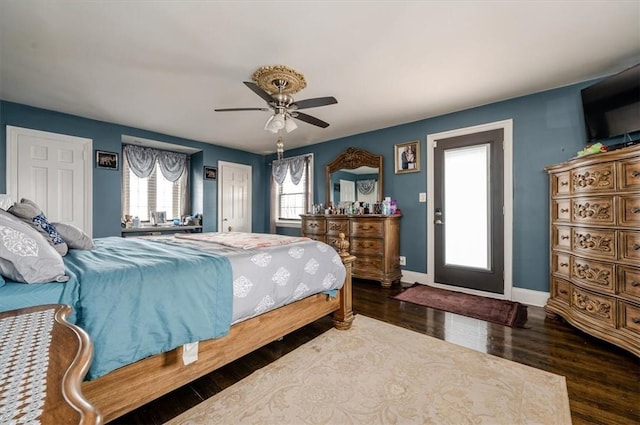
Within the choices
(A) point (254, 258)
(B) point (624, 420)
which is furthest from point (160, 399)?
(B) point (624, 420)

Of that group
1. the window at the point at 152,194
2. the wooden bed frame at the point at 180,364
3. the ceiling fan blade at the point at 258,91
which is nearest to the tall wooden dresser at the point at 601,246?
the wooden bed frame at the point at 180,364

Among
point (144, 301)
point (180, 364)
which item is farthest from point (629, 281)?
point (144, 301)

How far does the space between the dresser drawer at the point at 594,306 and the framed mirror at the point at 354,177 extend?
2542 millimetres

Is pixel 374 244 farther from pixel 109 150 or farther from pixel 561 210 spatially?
pixel 109 150

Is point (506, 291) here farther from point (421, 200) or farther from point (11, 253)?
point (11, 253)

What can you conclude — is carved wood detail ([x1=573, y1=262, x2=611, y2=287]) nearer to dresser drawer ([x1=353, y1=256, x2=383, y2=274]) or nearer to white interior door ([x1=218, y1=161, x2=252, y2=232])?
dresser drawer ([x1=353, y1=256, x2=383, y2=274])

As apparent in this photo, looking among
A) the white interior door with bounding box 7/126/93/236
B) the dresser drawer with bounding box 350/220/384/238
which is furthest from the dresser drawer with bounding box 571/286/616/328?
the white interior door with bounding box 7/126/93/236

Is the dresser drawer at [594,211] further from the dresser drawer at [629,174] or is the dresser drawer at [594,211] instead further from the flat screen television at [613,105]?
the flat screen television at [613,105]

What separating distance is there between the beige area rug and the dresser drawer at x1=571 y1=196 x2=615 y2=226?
4.27 feet

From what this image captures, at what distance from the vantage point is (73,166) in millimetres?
3688

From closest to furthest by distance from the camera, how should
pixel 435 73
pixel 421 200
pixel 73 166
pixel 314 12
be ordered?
pixel 314 12, pixel 435 73, pixel 73 166, pixel 421 200

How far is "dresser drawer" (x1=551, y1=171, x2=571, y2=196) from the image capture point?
8.45 ft

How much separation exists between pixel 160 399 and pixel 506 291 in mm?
3559

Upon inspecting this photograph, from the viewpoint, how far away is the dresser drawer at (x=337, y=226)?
4.28 metres
